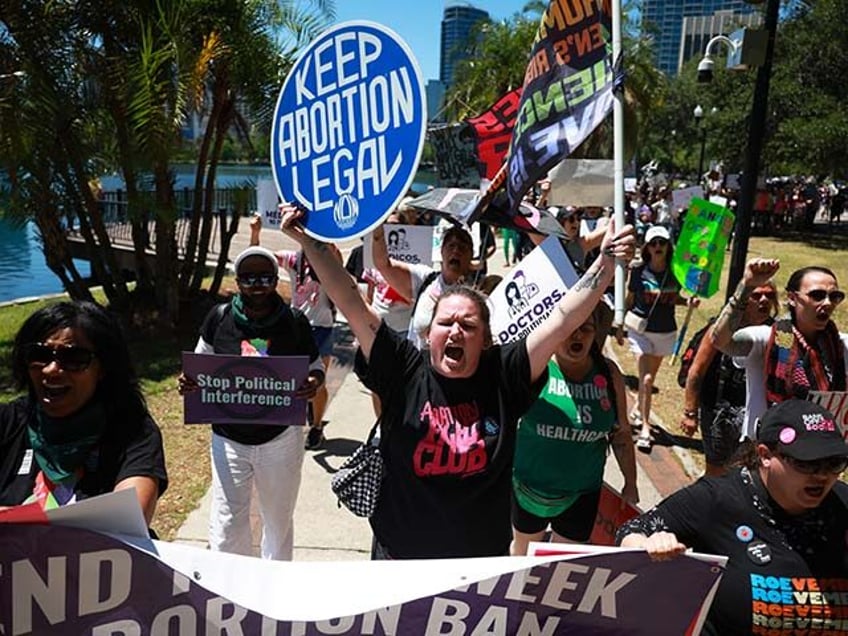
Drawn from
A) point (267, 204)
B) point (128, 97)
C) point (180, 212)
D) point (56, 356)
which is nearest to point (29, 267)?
point (180, 212)

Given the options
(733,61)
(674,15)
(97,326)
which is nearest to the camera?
(97,326)

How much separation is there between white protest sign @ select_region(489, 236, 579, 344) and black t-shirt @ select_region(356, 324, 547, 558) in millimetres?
861

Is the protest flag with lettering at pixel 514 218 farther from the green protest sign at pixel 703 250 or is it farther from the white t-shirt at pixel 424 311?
the green protest sign at pixel 703 250

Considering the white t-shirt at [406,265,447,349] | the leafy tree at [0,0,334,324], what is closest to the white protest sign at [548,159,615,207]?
the white t-shirt at [406,265,447,349]

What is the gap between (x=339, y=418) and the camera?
21.6ft

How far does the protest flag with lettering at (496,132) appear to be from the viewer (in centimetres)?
501

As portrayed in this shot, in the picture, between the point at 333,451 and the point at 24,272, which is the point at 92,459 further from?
the point at 24,272

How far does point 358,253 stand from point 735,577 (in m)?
5.22

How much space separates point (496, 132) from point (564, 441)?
268 centimetres

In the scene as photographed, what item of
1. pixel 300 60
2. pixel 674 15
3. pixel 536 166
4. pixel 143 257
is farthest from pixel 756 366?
pixel 674 15

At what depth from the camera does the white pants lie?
134 inches

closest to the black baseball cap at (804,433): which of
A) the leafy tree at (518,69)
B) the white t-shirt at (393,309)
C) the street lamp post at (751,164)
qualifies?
the white t-shirt at (393,309)

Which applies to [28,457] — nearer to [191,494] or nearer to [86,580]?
[86,580]

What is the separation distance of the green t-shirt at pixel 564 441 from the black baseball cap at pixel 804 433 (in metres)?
1.08
